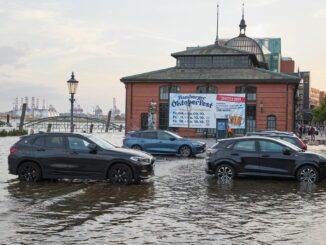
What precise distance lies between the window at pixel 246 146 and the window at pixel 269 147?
26 centimetres

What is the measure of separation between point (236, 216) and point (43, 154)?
733 centimetres

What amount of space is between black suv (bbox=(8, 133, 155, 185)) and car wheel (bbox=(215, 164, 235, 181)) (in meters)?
2.55

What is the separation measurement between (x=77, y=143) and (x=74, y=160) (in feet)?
1.90

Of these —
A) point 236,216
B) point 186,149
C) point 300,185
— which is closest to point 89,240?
point 236,216

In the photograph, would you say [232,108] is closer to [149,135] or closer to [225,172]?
[149,135]

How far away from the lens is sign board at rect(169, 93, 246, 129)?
4888cm

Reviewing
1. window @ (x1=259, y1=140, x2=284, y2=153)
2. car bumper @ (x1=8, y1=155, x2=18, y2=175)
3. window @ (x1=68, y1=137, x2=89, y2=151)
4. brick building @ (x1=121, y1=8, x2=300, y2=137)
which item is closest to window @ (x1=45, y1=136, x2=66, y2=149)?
window @ (x1=68, y1=137, x2=89, y2=151)

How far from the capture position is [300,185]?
15.2 metres

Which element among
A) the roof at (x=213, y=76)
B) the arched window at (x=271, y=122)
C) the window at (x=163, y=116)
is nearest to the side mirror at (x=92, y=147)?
the roof at (x=213, y=76)

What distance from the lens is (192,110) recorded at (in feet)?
163

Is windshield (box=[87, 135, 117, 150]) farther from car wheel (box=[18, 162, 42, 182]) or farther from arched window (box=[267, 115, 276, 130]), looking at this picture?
arched window (box=[267, 115, 276, 130])

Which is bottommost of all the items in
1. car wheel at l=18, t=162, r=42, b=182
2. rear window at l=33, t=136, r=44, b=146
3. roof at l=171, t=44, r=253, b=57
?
car wheel at l=18, t=162, r=42, b=182

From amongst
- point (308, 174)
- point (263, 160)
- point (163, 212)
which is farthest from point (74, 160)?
point (308, 174)

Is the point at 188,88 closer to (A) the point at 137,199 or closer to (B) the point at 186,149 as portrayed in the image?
(B) the point at 186,149
